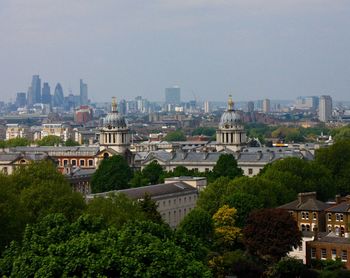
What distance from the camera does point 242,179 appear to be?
69.6 m

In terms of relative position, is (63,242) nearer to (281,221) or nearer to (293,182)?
(281,221)

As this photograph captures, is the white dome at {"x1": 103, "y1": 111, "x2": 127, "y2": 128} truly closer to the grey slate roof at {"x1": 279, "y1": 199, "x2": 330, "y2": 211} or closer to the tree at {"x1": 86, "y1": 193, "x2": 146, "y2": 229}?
the grey slate roof at {"x1": 279, "y1": 199, "x2": 330, "y2": 211}

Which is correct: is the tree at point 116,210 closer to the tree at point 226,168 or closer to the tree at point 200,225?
the tree at point 200,225

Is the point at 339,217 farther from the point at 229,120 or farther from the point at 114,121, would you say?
the point at 229,120

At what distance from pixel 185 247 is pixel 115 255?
555cm

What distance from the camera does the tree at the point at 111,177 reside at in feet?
287

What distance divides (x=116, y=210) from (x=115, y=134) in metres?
59.6

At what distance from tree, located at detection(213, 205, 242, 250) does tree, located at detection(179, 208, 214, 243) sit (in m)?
0.66

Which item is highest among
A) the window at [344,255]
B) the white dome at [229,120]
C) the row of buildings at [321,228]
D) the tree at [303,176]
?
the white dome at [229,120]

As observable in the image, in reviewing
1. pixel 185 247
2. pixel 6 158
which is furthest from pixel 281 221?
pixel 6 158

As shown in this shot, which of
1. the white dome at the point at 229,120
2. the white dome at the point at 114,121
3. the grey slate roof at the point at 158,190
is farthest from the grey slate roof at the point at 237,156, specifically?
the grey slate roof at the point at 158,190

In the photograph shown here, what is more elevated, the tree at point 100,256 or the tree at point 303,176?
the tree at point 100,256

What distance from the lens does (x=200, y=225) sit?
56.9m

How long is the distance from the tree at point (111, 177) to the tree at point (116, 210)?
1277 inches
